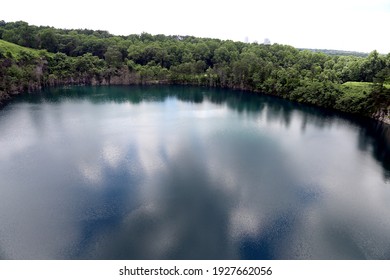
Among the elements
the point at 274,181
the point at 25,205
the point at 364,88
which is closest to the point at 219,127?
the point at 274,181

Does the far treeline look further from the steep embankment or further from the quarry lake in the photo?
the quarry lake

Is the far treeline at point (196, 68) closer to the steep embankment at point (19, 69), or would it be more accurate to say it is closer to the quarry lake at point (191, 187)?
the steep embankment at point (19, 69)

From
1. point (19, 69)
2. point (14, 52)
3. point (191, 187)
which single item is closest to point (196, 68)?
point (19, 69)

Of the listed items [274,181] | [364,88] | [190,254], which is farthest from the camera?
[364,88]

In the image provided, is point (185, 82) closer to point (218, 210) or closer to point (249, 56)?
point (249, 56)

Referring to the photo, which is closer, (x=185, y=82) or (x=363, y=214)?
(x=363, y=214)

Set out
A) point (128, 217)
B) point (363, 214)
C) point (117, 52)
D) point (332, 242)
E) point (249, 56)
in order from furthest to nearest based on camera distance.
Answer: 1. point (117, 52)
2. point (249, 56)
3. point (363, 214)
4. point (128, 217)
5. point (332, 242)
